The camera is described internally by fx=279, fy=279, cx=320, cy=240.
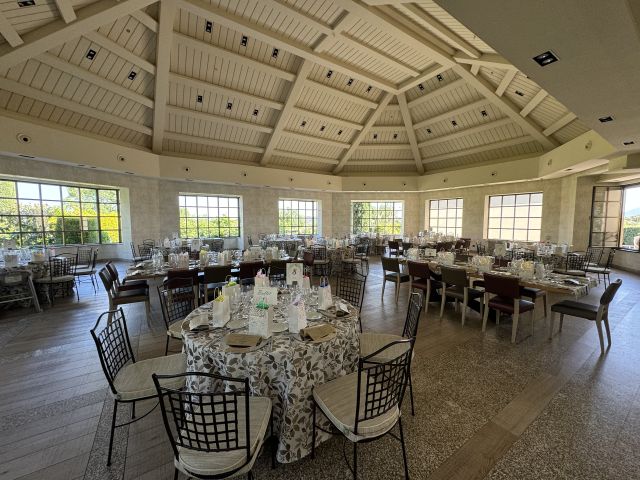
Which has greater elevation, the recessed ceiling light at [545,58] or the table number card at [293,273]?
the recessed ceiling light at [545,58]

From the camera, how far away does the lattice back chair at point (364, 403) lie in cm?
176

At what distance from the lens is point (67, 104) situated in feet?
23.8

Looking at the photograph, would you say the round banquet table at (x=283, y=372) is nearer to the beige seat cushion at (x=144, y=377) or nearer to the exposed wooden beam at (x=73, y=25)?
the beige seat cushion at (x=144, y=377)

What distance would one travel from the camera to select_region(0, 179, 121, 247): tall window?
8484mm

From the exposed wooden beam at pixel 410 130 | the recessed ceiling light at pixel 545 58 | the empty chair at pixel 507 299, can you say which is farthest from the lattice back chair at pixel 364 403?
the exposed wooden beam at pixel 410 130

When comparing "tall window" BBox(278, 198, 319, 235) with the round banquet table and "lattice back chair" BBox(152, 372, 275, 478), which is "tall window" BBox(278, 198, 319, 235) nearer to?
the round banquet table

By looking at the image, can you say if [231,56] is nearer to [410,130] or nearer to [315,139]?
[315,139]

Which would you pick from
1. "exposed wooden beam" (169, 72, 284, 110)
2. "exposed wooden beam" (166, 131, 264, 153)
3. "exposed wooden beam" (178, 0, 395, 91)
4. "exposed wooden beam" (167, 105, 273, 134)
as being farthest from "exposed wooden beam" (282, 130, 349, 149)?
"exposed wooden beam" (178, 0, 395, 91)

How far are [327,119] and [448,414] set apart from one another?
34.7ft

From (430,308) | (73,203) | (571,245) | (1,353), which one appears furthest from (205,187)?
(571,245)

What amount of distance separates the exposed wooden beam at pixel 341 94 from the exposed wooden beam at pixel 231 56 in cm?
87

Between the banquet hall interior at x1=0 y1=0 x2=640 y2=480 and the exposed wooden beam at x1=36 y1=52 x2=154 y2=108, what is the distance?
60 millimetres

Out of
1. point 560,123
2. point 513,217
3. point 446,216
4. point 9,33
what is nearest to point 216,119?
point 9,33

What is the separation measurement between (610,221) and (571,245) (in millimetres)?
1672
